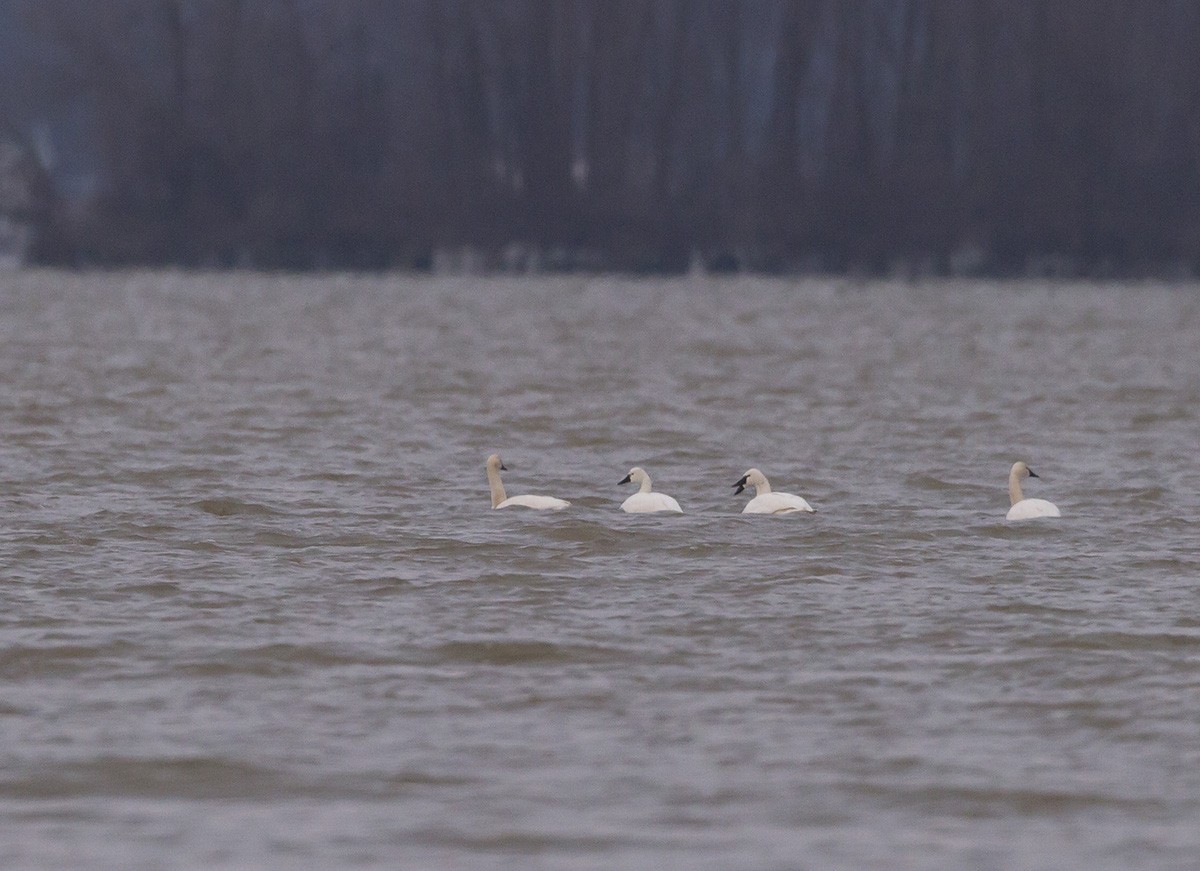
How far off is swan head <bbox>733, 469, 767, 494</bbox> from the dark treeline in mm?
59246

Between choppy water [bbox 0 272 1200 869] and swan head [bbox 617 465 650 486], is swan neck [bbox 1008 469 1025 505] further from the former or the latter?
swan head [bbox 617 465 650 486]

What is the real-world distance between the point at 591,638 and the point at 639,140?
6843 centimetres

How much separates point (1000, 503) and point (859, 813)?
982cm

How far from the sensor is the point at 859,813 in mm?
8602

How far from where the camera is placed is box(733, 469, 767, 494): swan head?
17.2m

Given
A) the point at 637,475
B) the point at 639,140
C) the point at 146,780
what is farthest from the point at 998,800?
the point at 639,140

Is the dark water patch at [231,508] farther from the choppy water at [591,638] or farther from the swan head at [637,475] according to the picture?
the swan head at [637,475]

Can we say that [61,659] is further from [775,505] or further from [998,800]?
[775,505]

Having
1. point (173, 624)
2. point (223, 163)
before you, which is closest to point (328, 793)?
point (173, 624)

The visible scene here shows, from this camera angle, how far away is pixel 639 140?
7956 cm

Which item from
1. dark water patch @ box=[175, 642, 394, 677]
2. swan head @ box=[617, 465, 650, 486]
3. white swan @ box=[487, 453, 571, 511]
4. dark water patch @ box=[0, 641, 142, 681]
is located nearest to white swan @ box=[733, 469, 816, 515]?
swan head @ box=[617, 465, 650, 486]

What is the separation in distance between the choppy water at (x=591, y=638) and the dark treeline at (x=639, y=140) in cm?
4901

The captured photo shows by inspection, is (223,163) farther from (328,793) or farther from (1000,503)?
(328,793)

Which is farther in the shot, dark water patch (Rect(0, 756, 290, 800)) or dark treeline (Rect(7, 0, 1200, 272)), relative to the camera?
dark treeline (Rect(7, 0, 1200, 272))
